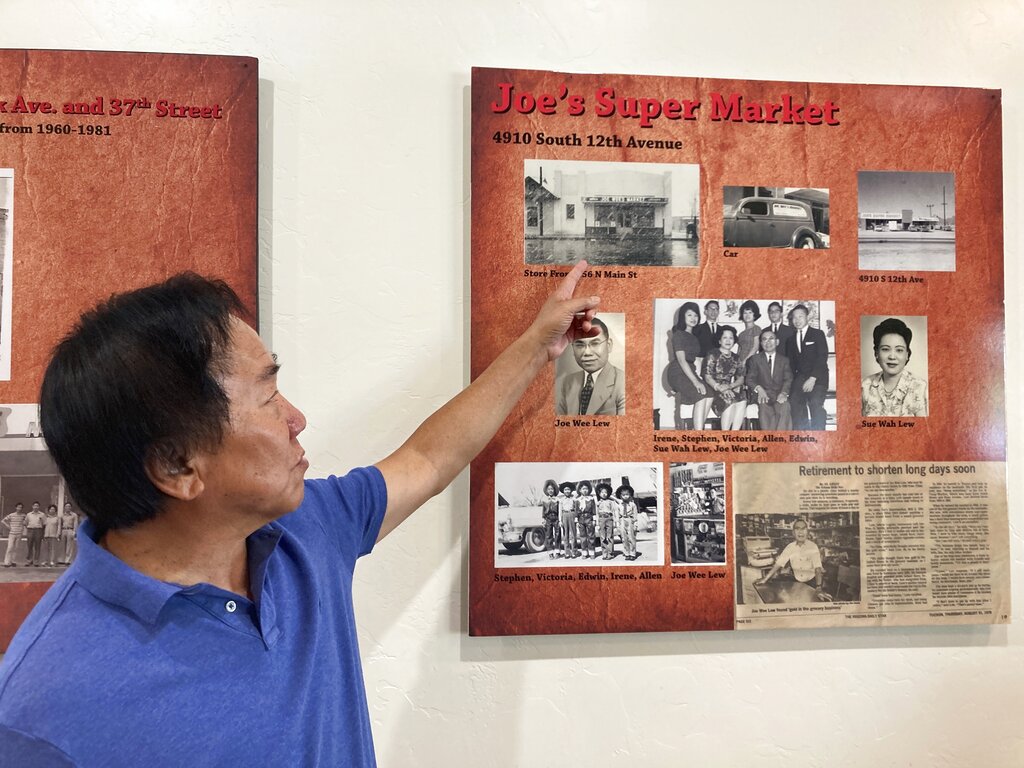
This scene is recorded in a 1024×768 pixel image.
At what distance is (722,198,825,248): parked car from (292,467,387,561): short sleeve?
2.13 ft

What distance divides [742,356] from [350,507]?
638 mm

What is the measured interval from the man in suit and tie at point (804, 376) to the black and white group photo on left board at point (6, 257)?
1.15 metres

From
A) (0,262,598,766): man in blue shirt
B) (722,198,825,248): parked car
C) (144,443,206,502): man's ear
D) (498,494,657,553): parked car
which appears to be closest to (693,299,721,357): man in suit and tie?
(722,198,825,248): parked car

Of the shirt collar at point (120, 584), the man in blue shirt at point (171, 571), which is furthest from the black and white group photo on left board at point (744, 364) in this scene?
the shirt collar at point (120, 584)

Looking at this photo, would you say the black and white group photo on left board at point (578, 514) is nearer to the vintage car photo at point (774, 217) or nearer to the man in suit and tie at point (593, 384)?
the man in suit and tie at point (593, 384)

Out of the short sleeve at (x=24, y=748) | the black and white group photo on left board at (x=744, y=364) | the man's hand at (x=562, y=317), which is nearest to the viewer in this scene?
the short sleeve at (x=24, y=748)

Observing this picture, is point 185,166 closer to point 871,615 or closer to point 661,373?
point 661,373

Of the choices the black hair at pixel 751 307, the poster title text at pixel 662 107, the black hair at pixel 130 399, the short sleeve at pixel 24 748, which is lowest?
the short sleeve at pixel 24 748

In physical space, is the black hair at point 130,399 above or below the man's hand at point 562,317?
below

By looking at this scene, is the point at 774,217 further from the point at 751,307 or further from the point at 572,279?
the point at 572,279

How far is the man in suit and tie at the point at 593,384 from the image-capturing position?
1.10 metres

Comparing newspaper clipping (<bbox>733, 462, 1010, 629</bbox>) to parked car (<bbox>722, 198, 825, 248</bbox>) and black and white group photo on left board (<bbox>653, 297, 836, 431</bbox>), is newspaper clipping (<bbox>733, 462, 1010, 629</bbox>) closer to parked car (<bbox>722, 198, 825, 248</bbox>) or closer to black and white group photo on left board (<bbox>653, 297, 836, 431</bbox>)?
black and white group photo on left board (<bbox>653, 297, 836, 431</bbox>)

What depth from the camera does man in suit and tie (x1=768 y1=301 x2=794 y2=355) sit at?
3.69 feet

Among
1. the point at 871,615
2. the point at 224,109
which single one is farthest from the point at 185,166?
the point at 871,615
